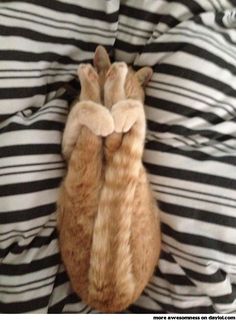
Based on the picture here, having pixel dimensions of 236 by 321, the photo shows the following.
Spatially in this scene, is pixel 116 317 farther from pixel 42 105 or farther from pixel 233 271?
pixel 42 105

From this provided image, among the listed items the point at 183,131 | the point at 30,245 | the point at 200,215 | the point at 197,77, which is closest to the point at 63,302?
the point at 30,245

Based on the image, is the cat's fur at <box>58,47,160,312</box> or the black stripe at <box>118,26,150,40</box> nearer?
the cat's fur at <box>58,47,160,312</box>

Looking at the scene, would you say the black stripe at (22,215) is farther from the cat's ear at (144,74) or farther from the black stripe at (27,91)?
the cat's ear at (144,74)

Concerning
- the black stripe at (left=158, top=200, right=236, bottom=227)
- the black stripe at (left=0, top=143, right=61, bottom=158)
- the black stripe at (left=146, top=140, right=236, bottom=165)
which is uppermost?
the black stripe at (left=146, top=140, right=236, bottom=165)

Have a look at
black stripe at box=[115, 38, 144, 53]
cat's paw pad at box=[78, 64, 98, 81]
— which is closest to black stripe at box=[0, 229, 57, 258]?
cat's paw pad at box=[78, 64, 98, 81]

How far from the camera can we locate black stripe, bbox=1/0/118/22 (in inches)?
39.2

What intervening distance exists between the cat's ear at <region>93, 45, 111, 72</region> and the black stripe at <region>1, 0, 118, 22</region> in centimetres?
7

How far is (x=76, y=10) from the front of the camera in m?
1.02

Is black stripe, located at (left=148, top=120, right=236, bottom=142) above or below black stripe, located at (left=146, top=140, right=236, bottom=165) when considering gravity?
above

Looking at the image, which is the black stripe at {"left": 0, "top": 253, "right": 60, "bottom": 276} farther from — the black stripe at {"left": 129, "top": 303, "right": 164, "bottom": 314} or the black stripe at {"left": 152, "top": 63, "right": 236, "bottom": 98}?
the black stripe at {"left": 152, "top": 63, "right": 236, "bottom": 98}

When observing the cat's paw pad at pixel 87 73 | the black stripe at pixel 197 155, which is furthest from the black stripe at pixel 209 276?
the cat's paw pad at pixel 87 73

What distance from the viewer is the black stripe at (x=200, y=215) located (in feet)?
3.20

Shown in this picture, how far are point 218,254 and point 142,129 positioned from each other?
307mm

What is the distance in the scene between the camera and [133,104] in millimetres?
943
